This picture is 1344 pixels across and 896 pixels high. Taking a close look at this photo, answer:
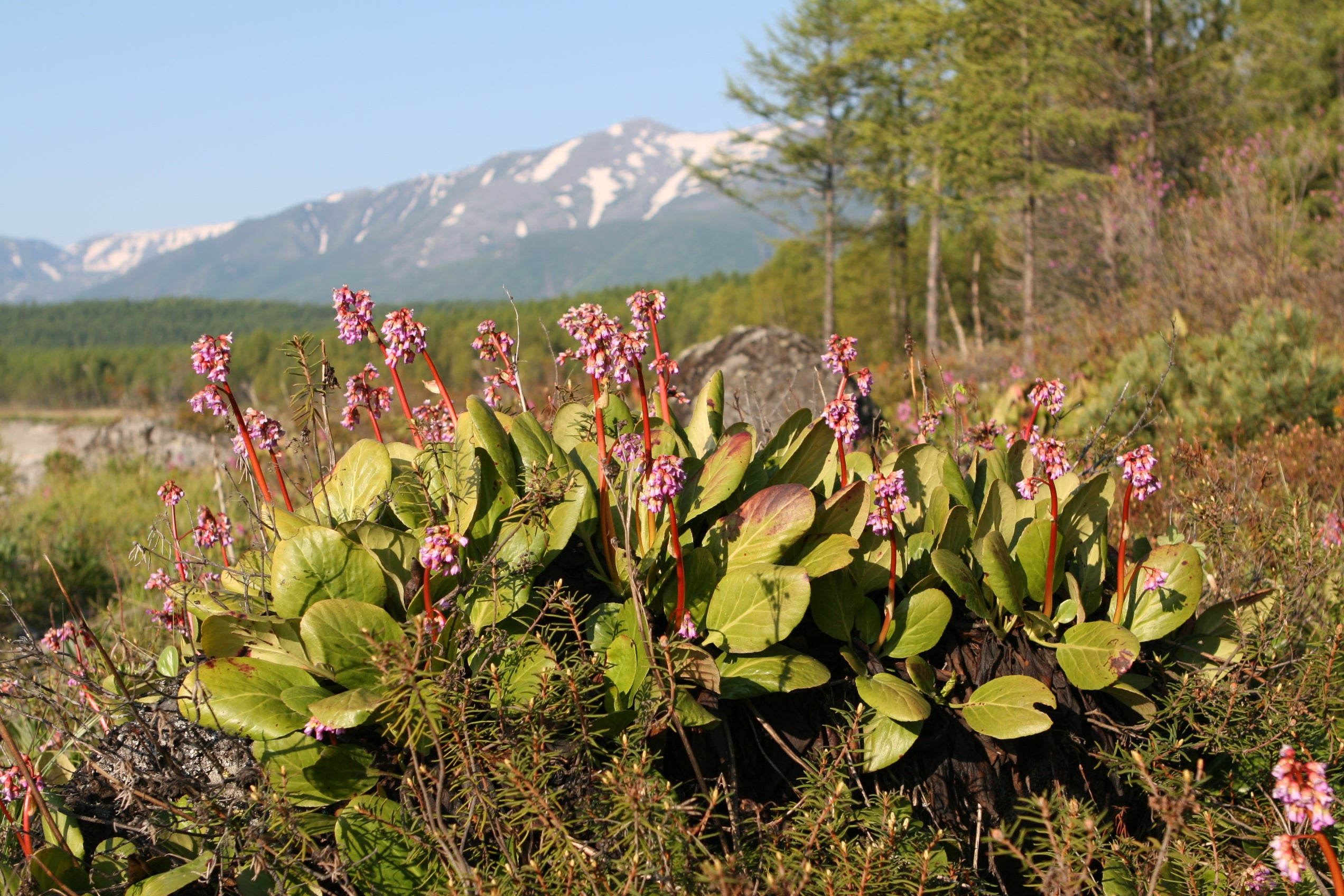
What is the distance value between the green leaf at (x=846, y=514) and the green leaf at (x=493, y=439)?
77cm

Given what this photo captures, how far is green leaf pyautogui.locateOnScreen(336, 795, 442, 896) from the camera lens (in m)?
1.75

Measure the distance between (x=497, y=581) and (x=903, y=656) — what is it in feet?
3.23

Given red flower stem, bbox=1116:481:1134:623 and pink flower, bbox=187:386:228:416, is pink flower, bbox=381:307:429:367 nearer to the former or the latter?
pink flower, bbox=187:386:228:416

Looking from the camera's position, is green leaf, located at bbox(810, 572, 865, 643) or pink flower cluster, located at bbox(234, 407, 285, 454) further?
pink flower cluster, located at bbox(234, 407, 285, 454)

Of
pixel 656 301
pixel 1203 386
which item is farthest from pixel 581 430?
pixel 1203 386

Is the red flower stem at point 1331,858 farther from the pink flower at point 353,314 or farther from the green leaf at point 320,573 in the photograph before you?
the pink flower at point 353,314

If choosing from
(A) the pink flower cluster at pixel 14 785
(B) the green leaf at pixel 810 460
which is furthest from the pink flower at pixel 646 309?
(A) the pink flower cluster at pixel 14 785

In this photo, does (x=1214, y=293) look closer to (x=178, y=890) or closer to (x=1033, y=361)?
(x=1033, y=361)

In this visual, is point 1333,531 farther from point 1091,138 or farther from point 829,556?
point 1091,138

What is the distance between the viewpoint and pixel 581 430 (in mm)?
2471

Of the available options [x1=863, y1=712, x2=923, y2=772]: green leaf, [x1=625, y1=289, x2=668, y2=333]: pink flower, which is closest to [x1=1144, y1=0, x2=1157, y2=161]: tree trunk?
[x1=625, y1=289, x2=668, y2=333]: pink flower

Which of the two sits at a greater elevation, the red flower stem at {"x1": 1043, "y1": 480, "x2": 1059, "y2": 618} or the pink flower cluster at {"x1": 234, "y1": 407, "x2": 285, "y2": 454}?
the pink flower cluster at {"x1": 234, "y1": 407, "x2": 285, "y2": 454}

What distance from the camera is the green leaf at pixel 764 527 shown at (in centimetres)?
206

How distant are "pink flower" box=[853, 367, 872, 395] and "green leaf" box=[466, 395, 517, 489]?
2.93 feet
